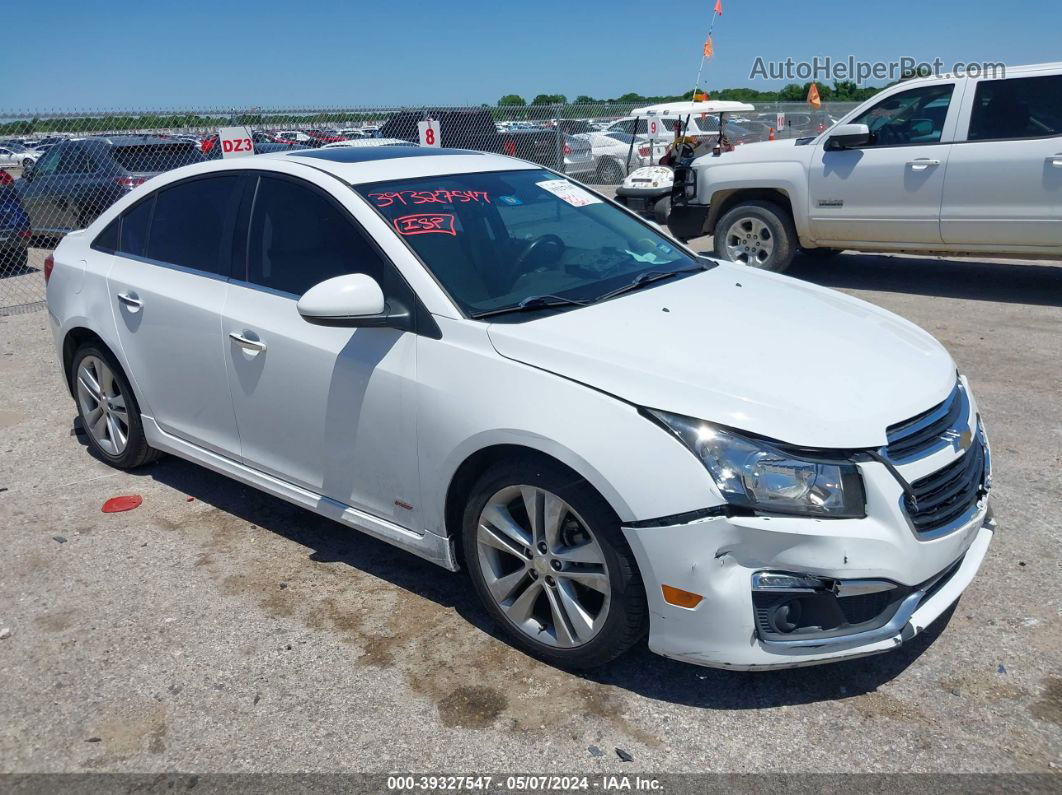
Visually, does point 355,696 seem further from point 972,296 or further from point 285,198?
point 972,296

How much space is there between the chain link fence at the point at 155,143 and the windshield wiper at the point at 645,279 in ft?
12.3

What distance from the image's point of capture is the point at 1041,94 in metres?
7.91


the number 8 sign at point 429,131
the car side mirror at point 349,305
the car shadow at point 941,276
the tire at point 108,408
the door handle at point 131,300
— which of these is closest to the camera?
the car side mirror at point 349,305

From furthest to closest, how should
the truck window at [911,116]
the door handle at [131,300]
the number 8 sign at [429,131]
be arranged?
the number 8 sign at [429,131] < the truck window at [911,116] < the door handle at [131,300]

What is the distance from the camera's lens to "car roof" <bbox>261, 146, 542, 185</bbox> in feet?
13.2

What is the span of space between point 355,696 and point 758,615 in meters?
1.40

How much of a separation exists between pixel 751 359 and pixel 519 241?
126 cm

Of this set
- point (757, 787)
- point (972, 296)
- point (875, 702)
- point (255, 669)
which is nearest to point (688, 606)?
point (757, 787)

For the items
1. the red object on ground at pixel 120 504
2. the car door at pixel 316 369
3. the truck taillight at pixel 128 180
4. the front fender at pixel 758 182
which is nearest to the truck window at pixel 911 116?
the front fender at pixel 758 182

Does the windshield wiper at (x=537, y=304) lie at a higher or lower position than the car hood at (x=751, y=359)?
higher

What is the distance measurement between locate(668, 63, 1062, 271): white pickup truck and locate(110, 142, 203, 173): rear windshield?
7.26 metres

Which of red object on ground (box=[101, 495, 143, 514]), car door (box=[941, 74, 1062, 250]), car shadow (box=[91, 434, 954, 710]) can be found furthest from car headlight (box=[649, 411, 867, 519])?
car door (box=[941, 74, 1062, 250])

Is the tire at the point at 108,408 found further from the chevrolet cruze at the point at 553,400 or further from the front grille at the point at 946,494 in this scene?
the front grille at the point at 946,494

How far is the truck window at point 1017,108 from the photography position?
787 centimetres
